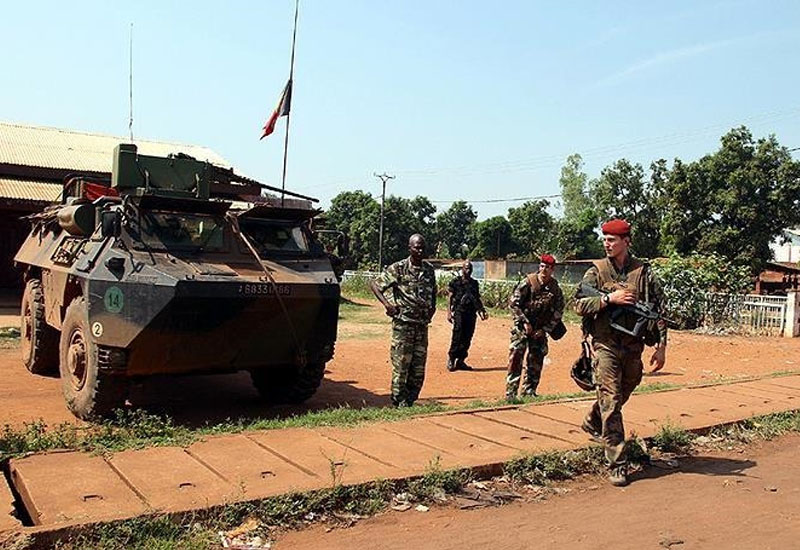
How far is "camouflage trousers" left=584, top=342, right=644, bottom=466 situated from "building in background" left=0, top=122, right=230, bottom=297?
641 inches

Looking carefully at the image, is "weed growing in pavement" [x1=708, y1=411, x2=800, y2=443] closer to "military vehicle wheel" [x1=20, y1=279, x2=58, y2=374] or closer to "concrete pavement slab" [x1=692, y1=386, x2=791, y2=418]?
"concrete pavement slab" [x1=692, y1=386, x2=791, y2=418]

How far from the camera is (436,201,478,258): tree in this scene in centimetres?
6112

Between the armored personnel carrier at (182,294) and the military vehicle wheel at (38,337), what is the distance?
645mm

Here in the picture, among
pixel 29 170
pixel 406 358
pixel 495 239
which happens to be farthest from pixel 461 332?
pixel 495 239

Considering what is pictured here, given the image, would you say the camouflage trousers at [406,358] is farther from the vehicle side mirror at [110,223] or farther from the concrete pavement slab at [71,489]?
the concrete pavement slab at [71,489]

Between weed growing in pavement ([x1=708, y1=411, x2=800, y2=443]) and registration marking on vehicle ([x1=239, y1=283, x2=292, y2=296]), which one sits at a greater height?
registration marking on vehicle ([x1=239, y1=283, x2=292, y2=296])

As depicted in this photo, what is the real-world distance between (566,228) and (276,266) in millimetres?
40193

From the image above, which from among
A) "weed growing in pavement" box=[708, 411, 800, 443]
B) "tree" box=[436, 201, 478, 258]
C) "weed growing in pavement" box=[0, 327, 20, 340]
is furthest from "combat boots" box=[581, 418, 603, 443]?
"tree" box=[436, 201, 478, 258]

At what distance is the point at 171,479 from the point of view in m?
4.27

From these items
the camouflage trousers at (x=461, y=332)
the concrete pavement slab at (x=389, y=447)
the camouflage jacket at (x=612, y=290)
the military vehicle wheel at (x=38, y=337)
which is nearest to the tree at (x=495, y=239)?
the camouflage trousers at (x=461, y=332)

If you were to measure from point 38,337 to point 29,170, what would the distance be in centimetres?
1322

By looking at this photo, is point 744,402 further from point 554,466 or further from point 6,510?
point 6,510

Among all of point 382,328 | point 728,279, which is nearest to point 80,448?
point 382,328

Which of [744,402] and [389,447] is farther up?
[744,402]
